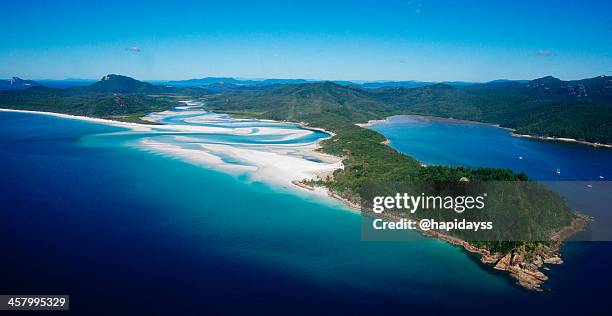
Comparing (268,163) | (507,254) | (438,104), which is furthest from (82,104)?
(507,254)

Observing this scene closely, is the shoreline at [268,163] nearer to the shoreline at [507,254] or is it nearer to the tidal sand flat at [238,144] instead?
the tidal sand flat at [238,144]

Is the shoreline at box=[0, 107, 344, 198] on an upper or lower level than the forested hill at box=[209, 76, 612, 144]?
lower

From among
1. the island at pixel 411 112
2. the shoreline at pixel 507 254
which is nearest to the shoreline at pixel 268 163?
the shoreline at pixel 507 254

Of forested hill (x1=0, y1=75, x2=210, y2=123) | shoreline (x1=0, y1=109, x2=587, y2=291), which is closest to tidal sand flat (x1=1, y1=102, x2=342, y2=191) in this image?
shoreline (x1=0, y1=109, x2=587, y2=291)

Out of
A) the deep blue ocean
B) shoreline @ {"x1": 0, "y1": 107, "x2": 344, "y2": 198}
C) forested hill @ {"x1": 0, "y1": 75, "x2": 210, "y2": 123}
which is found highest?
forested hill @ {"x1": 0, "y1": 75, "x2": 210, "y2": 123}

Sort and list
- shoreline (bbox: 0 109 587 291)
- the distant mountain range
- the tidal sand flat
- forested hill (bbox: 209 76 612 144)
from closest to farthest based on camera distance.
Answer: shoreline (bbox: 0 109 587 291), the tidal sand flat, forested hill (bbox: 209 76 612 144), the distant mountain range

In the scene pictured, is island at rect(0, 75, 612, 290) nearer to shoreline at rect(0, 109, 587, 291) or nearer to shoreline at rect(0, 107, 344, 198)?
shoreline at rect(0, 109, 587, 291)

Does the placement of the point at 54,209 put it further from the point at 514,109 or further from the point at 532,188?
the point at 514,109
